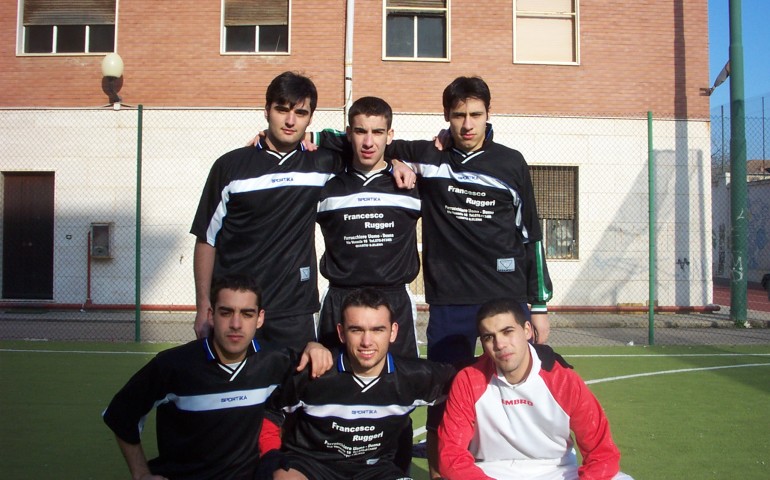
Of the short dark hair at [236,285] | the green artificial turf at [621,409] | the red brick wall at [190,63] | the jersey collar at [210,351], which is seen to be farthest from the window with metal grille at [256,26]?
the jersey collar at [210,351]

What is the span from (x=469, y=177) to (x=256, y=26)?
Answer: 1030cm

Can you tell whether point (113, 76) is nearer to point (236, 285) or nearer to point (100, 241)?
point (100, 241)

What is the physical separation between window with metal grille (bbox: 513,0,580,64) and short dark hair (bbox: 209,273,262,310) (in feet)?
35.4

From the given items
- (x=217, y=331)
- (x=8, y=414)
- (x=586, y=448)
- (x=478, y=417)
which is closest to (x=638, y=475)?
(x=586, y=448)

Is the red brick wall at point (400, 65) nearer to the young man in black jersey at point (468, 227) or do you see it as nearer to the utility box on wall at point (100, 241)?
the utility box on wall at point (100, 241)

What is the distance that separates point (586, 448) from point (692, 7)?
1204cm

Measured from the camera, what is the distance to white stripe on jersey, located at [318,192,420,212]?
3744 millimetres

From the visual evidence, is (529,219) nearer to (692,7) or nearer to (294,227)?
(294,227)

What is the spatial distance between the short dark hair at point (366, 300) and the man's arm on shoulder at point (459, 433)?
0.47 m

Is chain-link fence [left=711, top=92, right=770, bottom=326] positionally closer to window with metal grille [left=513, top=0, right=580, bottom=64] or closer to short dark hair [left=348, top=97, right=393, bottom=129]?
window with metal grille [left=513, top=0, right=580, bottom=64]

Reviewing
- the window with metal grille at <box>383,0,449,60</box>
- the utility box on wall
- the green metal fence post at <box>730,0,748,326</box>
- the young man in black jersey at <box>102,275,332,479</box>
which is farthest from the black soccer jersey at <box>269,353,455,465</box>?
the window with metal grille at <box>383,0,449,60</box>

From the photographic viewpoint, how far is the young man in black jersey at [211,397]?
3.17 metres

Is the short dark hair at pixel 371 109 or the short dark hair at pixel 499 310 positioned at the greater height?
the short dark hair at pixel 371 109

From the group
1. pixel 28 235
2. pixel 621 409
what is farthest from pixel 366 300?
pixel 28 235
